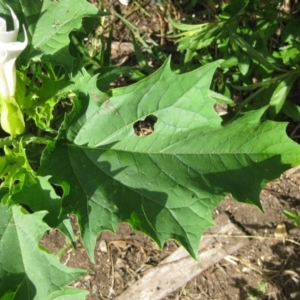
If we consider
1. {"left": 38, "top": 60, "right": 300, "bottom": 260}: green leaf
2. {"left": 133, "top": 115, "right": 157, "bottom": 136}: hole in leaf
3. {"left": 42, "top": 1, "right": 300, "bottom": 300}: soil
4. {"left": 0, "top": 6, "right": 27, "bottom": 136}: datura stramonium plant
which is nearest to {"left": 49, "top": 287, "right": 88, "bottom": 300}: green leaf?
{"left": 38, "top": 60, "right": 300, "bottom": 260}: green leaf

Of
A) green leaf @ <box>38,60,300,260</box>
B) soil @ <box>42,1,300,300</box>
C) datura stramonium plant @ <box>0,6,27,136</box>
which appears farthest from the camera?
soil @ <box>42,1,300,300</box>

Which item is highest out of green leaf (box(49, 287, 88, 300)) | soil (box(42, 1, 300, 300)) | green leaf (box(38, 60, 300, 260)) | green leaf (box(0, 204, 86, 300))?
green leaf (box(38, 60, 300, 260))

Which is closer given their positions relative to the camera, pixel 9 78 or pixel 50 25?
pixel 9 78

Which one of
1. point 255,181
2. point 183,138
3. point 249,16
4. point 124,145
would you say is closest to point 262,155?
point 255,181

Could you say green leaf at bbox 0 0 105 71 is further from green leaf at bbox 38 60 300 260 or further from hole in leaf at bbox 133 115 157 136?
hole in leaf at bbox 133 115 157 136

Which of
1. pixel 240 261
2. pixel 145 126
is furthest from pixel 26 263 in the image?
pixel 240 261

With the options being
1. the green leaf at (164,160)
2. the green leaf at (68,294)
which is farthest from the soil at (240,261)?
the green leaf at (164,160)

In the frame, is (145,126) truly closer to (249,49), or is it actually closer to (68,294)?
(249,49)
